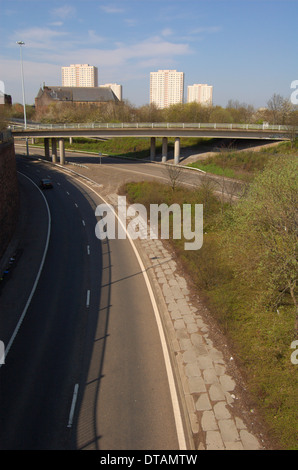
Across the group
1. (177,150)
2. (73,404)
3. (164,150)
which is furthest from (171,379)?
(164,150)

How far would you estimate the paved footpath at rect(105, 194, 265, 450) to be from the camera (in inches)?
327

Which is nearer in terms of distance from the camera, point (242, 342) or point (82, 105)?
point (242, 342)

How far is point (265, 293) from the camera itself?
12086 mm

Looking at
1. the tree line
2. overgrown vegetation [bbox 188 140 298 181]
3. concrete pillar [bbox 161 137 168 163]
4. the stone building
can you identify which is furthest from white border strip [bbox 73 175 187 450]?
the stone building

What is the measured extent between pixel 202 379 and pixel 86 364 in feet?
12.1

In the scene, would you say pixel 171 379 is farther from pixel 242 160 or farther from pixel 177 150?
pixel 177 150

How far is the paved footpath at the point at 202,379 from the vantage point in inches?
327

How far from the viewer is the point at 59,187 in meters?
37.2

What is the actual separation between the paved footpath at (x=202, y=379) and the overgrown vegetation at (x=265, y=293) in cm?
58

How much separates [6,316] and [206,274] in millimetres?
8732

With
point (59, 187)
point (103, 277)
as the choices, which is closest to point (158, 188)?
point (59, 187)

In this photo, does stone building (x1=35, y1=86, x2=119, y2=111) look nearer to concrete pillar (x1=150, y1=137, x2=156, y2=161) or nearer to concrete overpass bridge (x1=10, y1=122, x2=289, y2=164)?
concrete pillar (x1=150, y1=137, x2=156, y2=161)

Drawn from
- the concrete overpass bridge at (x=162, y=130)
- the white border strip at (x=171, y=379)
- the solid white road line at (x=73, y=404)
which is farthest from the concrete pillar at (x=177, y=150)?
the solid white road line at (x=73, y=404)
